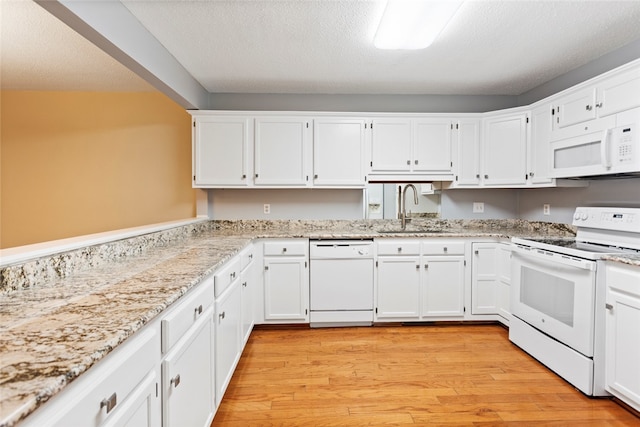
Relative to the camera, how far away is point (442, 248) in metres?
3.09

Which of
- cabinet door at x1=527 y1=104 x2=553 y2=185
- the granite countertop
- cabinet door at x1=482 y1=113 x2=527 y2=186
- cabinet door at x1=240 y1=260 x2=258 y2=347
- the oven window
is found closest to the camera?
the granite countertop

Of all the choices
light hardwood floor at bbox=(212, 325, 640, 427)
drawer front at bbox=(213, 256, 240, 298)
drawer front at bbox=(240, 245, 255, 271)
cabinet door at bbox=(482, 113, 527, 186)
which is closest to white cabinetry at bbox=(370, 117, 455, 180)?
cabinet door at bbox=(482, 113, 527, 186)

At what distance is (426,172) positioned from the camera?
3.37 m

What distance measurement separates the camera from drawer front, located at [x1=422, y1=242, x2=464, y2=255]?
10.1 feet

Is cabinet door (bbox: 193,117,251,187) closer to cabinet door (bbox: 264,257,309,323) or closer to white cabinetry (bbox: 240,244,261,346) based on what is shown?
white cabinetry (bbox: 240,244,261,346)

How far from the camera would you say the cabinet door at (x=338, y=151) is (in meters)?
3.29

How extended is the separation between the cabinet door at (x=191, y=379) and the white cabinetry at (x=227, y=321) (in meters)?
0.11

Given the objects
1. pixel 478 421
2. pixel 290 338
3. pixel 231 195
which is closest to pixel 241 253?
pixel 290 338

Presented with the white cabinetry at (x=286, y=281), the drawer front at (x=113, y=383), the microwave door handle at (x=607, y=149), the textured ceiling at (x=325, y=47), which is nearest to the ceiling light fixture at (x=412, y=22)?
the textured ceiling at (x=325, y=47)

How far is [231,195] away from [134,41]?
1.74 m

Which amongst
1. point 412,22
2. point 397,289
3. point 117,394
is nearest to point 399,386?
point 397,289

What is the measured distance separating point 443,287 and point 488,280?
1.44 ft

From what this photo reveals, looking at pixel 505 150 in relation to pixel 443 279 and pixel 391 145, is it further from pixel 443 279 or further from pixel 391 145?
pixel 443 279

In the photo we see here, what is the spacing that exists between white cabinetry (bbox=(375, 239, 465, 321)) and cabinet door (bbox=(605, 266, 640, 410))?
4.12 ft
